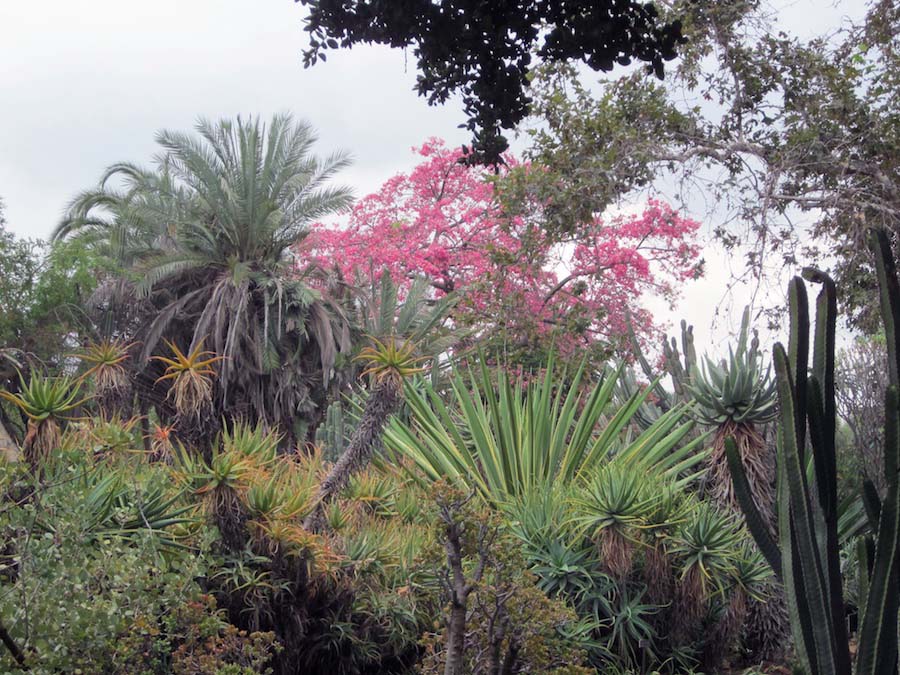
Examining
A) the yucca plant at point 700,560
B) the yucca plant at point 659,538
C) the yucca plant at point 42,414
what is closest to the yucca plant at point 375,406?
the yucca plant at point 42,414

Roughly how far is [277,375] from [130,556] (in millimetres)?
15318


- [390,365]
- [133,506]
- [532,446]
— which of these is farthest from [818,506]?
[532,446]

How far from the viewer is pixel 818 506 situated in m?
4.88

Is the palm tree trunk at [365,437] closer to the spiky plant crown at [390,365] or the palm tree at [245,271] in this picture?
the spiky plant crown at [390,365]


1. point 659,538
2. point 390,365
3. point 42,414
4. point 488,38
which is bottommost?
point 659,538

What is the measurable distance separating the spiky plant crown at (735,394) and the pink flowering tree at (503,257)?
7.12 feet

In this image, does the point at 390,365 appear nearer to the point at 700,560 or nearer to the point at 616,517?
the point at 616,517

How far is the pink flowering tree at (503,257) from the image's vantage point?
12.4 metres

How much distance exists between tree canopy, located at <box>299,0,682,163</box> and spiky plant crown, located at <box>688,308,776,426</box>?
4.66 metres

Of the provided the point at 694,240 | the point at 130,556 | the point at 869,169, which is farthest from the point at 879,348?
the point at 130,556

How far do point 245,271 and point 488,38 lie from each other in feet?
52.0

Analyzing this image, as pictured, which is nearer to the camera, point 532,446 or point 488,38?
point 488,38

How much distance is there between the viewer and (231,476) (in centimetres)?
650

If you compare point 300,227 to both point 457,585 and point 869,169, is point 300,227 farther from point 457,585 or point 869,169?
point 457,585
